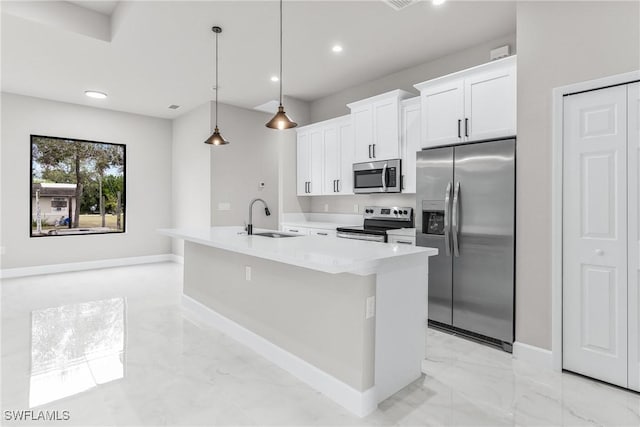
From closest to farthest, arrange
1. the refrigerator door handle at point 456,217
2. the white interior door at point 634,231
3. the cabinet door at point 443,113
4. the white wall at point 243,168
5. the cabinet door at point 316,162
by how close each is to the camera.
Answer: the white interior door at point 634,231, the refrigerator door handle at point 456,217, the cabinet door at point 443,113, the cabinet door at point 316,162, the white wall at point 243,168

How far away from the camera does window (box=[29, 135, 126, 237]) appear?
5703 millimetres

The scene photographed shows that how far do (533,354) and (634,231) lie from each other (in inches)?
43.5

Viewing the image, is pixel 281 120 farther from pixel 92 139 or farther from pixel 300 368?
pixel 92 139

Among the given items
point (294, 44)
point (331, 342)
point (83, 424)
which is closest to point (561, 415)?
point (331, 342)

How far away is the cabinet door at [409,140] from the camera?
3.97 metres

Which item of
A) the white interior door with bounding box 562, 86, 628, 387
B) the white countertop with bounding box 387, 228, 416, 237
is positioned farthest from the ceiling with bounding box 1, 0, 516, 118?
the white countertop with bounding box 387, 228, 416, 237

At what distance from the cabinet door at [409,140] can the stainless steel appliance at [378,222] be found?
420 millimetres

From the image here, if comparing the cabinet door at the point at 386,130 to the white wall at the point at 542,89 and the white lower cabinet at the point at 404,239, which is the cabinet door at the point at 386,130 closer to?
the white lower cabinet at the point at 404,239

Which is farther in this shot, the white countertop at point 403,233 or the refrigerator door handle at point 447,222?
the white countertop at point 403,233

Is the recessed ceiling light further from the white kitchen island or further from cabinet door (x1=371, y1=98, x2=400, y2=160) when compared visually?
cabinet door (x1=371, y1=98, x2=400, y2=160)

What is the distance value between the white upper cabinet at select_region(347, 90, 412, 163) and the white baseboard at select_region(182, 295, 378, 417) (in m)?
2.59

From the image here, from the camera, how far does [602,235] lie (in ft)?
7.72

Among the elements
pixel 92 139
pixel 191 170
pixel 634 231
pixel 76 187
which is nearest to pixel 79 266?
pixel 76 187

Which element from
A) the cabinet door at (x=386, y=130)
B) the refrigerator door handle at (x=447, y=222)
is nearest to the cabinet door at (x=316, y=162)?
the cabinet door at (x=386, y=130)
